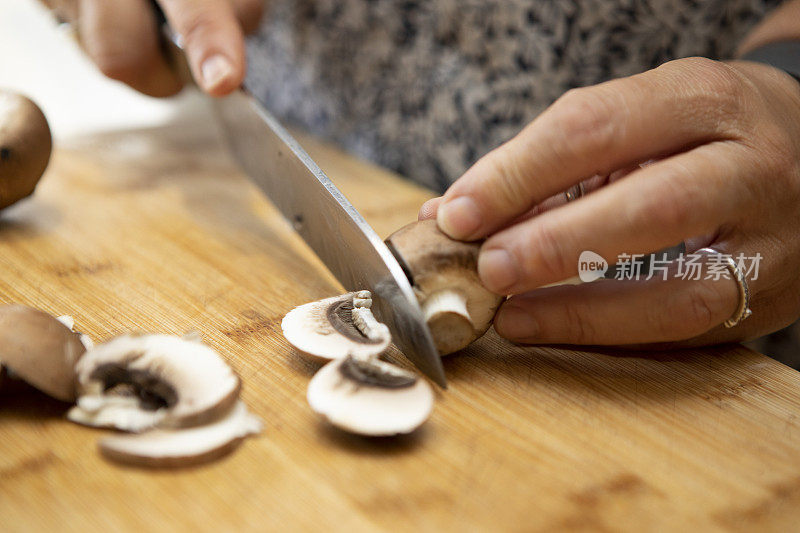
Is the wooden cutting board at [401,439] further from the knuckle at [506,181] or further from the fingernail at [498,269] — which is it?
the knuckle at [506,181]

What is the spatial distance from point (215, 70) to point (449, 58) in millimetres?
902

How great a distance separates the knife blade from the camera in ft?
4.36

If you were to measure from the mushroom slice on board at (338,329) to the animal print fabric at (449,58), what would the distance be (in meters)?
1.26

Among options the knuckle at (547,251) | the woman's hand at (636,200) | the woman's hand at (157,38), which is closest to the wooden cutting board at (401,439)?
the woman's hand at (636,200)

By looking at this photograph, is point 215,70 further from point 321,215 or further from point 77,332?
point 77,332

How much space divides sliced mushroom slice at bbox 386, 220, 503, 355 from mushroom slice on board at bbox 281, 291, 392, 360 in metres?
→ 0.10

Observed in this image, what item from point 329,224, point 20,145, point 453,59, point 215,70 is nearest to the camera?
point 329,224

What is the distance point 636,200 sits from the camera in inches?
49.1

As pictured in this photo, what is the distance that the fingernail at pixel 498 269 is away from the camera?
1284 mm

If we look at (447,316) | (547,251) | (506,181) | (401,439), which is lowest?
(401,439)

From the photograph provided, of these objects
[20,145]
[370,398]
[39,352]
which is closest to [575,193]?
[370,398]

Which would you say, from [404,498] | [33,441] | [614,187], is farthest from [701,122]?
[33,441]

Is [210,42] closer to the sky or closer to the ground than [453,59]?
closer to the sky

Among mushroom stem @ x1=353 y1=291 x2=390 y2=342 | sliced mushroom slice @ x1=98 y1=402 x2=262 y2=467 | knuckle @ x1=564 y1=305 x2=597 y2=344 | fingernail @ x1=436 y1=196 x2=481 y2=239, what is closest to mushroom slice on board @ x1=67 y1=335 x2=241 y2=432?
sliced mushroom slice @ x1=98 y1=402 x2=262 y2=467
